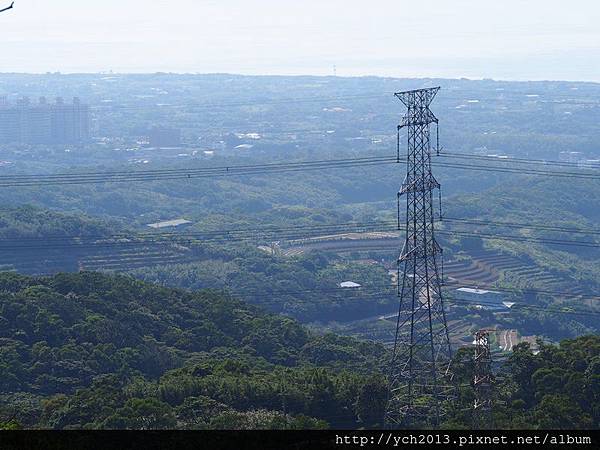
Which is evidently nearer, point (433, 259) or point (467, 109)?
point (433, 259)

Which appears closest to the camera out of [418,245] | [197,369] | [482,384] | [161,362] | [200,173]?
[482,384]

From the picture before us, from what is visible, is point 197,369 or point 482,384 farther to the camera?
point 197,369

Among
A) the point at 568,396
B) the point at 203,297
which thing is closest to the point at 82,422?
the point at 568,396

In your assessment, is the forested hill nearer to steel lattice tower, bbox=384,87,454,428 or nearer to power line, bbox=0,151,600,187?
steel lattice tower, bbox=384,87,454,428

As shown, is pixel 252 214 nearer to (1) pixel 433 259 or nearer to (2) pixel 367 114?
(1) pixel 433 259

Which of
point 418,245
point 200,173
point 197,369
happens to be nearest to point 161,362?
point 197,369

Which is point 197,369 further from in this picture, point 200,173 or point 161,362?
point 200,173
